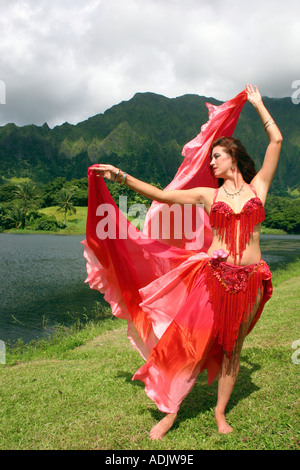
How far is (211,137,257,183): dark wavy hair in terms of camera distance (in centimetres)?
336

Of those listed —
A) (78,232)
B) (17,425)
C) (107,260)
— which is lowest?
(78,232)

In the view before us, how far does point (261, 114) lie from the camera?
3365mm

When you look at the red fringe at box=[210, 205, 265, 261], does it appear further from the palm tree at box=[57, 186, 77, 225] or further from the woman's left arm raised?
the palm tree at box=[57, 186, 77, 225]

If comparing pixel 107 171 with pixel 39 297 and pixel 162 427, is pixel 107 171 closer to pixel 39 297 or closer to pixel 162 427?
pixel 162 427

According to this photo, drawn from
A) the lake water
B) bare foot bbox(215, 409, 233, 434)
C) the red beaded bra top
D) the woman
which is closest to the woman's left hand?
the woman

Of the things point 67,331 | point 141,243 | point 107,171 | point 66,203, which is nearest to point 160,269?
point 141,243

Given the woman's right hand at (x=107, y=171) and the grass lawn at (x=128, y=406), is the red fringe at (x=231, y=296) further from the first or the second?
the woman's right hand at (x=107, y=171)

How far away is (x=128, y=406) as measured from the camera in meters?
3.78

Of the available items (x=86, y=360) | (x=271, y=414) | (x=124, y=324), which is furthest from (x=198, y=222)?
(x=124, y=324)

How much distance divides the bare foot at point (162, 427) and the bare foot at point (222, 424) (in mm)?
388

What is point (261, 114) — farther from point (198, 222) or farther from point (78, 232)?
point (78, 232)

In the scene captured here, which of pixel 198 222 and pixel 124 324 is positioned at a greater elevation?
pixel 198 222
